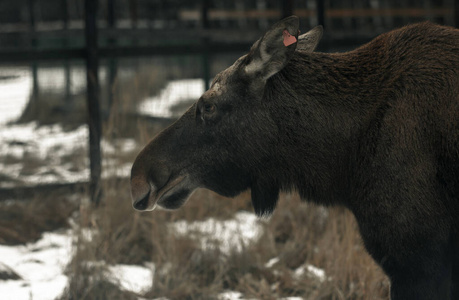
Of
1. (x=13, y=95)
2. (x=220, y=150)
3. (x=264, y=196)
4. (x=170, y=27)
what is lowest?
(x=13, y=95)

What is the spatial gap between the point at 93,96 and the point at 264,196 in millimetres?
2875

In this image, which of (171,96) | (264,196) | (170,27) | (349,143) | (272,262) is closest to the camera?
(349,143)

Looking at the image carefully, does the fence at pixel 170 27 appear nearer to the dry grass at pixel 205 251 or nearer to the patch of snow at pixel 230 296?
A: the dry grass at pixel 205 251

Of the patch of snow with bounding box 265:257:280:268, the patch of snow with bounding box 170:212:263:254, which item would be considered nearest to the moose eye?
the patch of snow with bounding box 170:212:263:254

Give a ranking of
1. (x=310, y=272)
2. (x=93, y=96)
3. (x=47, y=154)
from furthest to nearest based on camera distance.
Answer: (x=47, y=154) < (x=93, y=96) < (x=310, y=272)

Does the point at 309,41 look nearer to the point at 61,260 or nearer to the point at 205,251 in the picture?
the point at 205,251

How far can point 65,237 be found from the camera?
213 inches

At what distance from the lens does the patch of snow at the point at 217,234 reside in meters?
4.79

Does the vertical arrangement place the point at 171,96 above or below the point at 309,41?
below

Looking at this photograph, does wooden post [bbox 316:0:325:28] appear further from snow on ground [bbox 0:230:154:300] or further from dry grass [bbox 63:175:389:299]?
snow on ground [bbox 0:230:154:300]

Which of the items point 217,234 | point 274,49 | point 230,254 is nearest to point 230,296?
point 230,254

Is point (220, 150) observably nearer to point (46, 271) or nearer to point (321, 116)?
point (321, 116)

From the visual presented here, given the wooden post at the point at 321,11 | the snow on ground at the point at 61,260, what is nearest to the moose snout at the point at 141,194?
the snow on ground at the point at 61,260

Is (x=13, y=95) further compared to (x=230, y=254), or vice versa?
(x=13, y=95)
